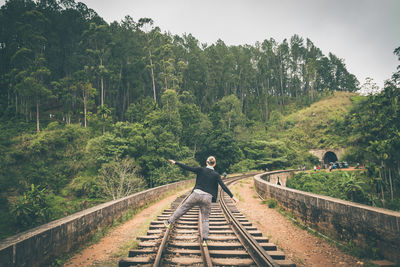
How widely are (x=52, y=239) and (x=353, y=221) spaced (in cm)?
637

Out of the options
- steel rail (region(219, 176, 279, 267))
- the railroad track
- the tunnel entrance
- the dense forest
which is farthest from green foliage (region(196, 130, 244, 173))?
steel rail (region(219, 176, 279, 267))

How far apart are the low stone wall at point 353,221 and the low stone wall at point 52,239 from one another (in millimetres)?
6290

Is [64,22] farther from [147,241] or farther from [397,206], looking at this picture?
[397,206]

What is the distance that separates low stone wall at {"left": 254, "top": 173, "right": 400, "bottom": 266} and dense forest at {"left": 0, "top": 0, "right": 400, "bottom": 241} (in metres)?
9.17

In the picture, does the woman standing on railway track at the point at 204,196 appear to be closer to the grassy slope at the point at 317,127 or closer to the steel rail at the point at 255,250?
the steel rail at the point at 255,250

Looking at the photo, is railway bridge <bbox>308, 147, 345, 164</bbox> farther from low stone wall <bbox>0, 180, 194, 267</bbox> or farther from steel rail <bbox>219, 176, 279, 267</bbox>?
low stone wall <bbox>0, 180, 194, 267</bbox>

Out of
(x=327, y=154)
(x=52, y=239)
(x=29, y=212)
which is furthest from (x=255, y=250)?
(x=327, y=154)

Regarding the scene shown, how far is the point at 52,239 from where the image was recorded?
3.92 metres

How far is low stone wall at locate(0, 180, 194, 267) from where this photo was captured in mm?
3105

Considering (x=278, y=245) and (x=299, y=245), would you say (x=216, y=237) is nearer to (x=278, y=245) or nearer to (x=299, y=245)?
(x=278, y=245)

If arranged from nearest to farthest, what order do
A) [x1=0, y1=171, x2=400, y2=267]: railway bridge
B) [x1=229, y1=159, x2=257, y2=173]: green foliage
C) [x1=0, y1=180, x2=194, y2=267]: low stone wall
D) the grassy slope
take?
[x1=0, y1=180, x2=194, y2=267]: low stone wall < [x1=0, y1=171, x2=400, y2=267]: railway bridge < [x1=229, y1=159, x2=257, y2=173]: green foliage < the grassy slope

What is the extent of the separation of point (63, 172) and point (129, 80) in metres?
27.3

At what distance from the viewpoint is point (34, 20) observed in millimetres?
39156

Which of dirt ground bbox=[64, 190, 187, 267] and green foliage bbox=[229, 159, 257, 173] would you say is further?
green foliage bbox=[229, 159, 257, 173]
